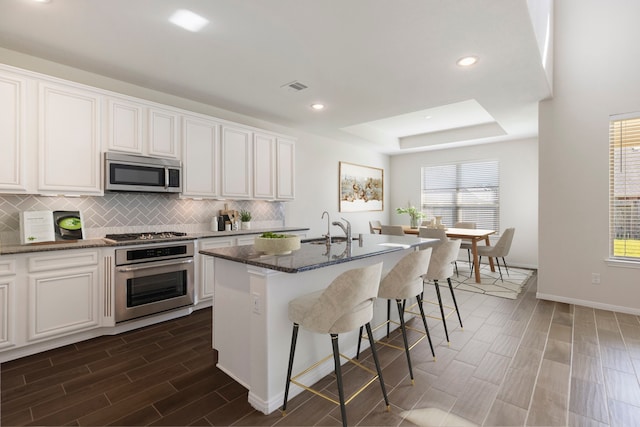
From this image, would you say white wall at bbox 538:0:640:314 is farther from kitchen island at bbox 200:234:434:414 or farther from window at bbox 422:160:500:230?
kitchen island at bbox 200:234:434:414

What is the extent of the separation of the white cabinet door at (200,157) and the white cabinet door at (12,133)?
1.42 meters

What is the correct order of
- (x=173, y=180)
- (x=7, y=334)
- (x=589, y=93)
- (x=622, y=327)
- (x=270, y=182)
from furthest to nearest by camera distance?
(x=270, y=182)
(x=589, y=93)
(x=173, y=180)
(x=622, y=327)
(x=7, y=334)

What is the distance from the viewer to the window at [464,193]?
674 cm

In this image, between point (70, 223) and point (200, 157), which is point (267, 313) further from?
point (200, 157)

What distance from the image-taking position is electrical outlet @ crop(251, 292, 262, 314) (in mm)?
1978

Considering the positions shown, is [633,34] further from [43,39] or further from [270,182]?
[43,39]

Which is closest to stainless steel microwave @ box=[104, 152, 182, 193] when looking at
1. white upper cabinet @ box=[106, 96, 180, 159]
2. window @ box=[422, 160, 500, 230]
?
white upper cabinet @ box=[106, 96, 180, 159]

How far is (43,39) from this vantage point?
2.63m

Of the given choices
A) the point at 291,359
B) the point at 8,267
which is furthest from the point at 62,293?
the point at 291,359

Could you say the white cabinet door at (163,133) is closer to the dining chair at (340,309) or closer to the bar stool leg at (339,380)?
the dining chair at (340,309)

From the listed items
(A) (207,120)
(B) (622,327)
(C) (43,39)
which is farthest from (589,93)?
(C) (43,39)

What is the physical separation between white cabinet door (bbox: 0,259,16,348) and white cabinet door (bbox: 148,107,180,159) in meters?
1.61

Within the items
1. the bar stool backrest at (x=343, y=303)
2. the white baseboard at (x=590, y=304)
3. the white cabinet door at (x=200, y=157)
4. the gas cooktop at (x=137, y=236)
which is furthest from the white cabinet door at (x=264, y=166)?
the white baseboard at (x=590, y=304)

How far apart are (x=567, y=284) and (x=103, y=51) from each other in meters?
5.88
